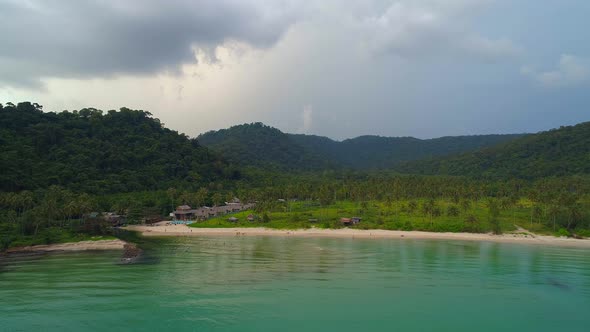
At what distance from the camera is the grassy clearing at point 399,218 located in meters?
79.6

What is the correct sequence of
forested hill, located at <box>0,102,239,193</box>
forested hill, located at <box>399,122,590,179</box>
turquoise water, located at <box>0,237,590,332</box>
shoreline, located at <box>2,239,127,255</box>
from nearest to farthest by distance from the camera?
turquoise water, located at <box>0,237,590,332</box>
shoreline, located at <box>2,239,127,255</box>
forested hill, located at <box>0,102,239,193</box>
forested hill, located at <box>399,122,590,179</box>

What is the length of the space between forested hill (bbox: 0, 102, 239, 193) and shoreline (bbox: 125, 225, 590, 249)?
26.7 meters

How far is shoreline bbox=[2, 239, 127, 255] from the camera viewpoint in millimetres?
54625

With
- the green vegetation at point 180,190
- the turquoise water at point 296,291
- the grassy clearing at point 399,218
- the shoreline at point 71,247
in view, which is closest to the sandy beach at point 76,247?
the shoreline at point 71,247

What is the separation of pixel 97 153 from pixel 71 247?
67.2 m

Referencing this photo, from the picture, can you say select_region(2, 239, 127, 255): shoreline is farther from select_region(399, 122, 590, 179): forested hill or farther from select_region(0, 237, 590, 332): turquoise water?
select_region(399, 122, 590, 179): forested hill

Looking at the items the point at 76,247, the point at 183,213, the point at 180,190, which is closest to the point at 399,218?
the point at 183,213

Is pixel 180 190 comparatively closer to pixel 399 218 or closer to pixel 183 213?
pixel 183 213

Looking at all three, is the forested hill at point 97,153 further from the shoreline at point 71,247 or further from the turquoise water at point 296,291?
the turquoise water at point 296,291

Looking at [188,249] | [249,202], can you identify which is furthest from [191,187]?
[188,249]

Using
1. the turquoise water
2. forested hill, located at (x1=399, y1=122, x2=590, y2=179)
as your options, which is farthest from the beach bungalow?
forested hill, located at (x1=399, y1=122, x2=590, y2=179)

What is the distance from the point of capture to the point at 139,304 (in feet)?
108

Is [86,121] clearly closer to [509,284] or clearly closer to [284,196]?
[284,196]

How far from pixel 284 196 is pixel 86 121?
78434mm
